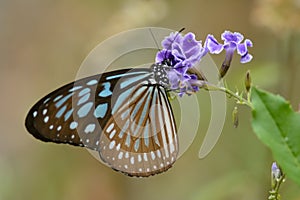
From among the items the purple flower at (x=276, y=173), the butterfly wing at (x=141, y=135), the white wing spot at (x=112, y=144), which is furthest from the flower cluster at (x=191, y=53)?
the white wing spot at (x=112, y=144)

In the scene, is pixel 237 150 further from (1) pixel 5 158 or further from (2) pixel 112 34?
(1) pixel 5 158

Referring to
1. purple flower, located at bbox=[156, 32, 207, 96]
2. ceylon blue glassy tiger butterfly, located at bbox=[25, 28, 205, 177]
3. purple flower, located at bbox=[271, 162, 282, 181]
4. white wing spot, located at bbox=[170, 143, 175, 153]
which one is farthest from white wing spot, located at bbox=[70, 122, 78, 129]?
purple flower, located at bbox=[271, 162, 282, 181]

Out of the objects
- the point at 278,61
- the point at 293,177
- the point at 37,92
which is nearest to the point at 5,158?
the point at 37,92

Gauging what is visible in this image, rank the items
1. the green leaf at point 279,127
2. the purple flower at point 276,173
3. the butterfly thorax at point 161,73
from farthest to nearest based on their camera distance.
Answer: the butterfly thorax at point 161,73
the purple flower at point 276,173
the green leaf at point 279,127

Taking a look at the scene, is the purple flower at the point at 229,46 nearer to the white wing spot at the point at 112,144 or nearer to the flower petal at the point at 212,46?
the flower petal at the point at 212,46

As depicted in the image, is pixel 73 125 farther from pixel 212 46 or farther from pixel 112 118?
pixel 212 46

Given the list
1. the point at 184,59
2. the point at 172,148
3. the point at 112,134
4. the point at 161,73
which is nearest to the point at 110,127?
the point at 112,134

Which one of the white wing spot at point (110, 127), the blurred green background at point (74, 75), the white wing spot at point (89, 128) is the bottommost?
the white wing spot at point (89, 128)

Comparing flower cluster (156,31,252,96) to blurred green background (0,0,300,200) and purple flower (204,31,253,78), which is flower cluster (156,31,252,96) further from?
blurred green background (0,0,300,200)
